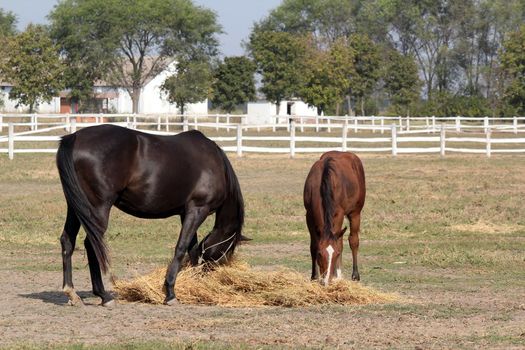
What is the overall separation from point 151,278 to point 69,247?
Answer: 0.96 m

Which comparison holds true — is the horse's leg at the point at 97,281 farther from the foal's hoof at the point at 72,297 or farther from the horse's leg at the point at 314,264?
the horse's leg at the point at 314,264

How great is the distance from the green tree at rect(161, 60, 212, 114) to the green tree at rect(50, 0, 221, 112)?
95.9 inches

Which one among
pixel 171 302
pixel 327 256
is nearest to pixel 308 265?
pixel 327 256

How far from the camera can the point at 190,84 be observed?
7981 cm

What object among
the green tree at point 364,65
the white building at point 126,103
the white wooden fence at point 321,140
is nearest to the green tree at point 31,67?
the white building at point 126,103

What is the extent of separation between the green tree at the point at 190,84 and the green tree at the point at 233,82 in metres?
1.10

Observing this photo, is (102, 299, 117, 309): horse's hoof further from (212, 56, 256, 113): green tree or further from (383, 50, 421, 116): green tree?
(383, 50, 421, 116): green tree

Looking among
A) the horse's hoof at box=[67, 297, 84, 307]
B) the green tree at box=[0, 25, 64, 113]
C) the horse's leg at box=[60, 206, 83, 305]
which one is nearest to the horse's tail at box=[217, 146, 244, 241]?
the horse's leg at box=[60, 206, 83, 305]

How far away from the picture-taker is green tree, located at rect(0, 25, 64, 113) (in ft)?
231

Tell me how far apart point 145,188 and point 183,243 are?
28.4 inches

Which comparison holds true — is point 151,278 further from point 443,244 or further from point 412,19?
point 412,19

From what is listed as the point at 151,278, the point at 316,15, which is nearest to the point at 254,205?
the point at 151,278

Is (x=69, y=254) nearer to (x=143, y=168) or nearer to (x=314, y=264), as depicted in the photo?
(x=143, y=168)

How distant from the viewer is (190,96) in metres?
79.6
